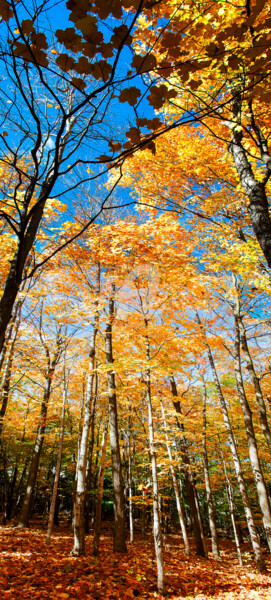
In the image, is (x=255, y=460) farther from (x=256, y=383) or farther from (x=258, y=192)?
(x=258, y=192)

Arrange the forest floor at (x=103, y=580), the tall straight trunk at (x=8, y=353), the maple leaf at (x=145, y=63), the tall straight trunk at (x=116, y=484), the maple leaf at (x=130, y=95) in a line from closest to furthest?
the maple leaf at (x=145, y=63), the maple leaf at (x=130, y=95), the forest floor at (x=103, y=580), the tall straight trunk at (x=8, y=353), the tall straight trunk at (x=116, y=484)

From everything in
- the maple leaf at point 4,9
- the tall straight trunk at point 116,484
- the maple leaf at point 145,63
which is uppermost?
the maple leaf at point 4,9

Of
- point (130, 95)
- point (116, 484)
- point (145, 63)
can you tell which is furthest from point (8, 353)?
point (145, 63)

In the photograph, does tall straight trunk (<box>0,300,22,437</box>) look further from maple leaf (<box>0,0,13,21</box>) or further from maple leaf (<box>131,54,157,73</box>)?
maple leaf (<box>131,54,157,73</box>)

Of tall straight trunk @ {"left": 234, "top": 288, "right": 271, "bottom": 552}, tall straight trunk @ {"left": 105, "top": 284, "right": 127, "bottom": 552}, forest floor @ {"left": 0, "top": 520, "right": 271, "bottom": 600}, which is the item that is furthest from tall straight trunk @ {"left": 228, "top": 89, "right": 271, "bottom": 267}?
forest floor @ {"left": 0, "top": 520, "right": 271, "bottom": 600}

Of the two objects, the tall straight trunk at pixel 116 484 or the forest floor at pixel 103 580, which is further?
the tall straight trunk at pixel 116 484

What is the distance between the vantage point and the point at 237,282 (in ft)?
28.1

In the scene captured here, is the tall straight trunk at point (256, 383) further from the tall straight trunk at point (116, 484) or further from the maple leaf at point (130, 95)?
the maple leaf at point (130, 95)

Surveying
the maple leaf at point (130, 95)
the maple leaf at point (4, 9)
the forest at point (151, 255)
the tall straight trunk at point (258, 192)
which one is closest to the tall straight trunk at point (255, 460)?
the forest at point (151, 255)

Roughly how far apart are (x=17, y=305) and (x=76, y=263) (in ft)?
7.35

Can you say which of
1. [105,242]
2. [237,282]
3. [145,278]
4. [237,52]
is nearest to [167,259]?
[145,278]

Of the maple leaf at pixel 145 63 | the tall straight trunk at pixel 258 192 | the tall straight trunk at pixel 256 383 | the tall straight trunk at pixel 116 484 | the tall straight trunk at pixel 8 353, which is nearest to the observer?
the maple leaf at pixel 145 63

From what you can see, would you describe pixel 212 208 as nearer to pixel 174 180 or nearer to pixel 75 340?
pixel 174 180

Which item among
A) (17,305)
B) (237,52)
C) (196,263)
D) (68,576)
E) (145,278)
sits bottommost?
(68,576)
